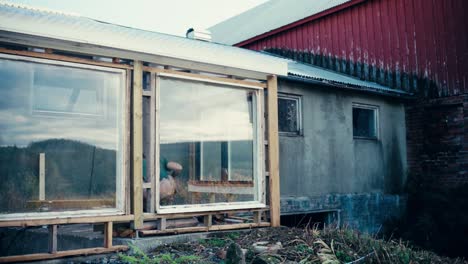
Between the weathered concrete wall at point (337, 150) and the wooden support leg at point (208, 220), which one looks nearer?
the wooden support leg at point (208, 220)

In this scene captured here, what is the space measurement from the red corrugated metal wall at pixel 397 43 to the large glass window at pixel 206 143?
668 centimetres

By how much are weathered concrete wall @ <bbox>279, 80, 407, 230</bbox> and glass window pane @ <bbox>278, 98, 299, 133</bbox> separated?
195 millimetres

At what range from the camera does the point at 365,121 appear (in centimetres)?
1205

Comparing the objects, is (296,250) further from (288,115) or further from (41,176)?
(288,115)

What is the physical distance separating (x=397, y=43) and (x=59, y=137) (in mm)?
10310

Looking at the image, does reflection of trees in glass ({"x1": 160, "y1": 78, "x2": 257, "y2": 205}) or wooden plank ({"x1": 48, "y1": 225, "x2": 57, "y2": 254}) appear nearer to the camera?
wooden plank ({"x1": 48, "y1": 225, "x2": 57, "y2": 254})

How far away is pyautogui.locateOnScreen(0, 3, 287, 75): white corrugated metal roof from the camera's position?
5.51m

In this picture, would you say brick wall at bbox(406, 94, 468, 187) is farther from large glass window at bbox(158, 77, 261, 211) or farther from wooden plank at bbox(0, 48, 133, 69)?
wooden plank at bbox(0, 48, 133, 69)

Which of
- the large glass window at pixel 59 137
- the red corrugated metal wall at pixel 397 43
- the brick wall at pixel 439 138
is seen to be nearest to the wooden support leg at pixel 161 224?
the large glass window at pixel 59 137

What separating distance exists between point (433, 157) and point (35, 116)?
1016 centimetres

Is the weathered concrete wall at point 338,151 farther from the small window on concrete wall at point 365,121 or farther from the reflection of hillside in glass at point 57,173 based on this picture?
the reflection of hillside in glass at point 57,173

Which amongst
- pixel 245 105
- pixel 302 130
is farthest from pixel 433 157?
pixel 245 105

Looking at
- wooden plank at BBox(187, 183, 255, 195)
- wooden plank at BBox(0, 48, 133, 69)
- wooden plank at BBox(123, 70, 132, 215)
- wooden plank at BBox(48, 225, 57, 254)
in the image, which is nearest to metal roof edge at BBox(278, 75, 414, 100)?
wooden plank at BBox(187, 183, 255, 195)

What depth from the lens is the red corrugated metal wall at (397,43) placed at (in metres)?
12.0
